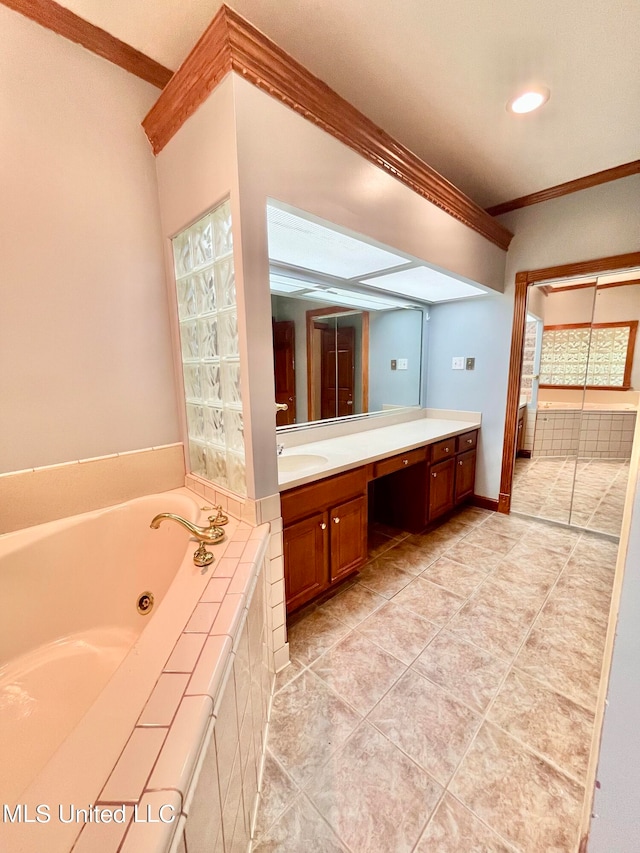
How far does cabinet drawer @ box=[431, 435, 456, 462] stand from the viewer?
239 cm

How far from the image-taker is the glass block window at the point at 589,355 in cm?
242

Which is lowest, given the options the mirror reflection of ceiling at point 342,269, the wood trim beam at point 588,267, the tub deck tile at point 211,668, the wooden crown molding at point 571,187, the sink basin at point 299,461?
the tub deck tile at point 211,668

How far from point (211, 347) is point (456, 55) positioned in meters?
1.57

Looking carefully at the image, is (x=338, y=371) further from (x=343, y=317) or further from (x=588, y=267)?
(x=588, y=267)

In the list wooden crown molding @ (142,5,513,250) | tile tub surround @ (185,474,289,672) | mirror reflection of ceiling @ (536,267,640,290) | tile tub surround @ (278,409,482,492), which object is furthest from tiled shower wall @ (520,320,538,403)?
tile tub surround @ (185,474,289,672)

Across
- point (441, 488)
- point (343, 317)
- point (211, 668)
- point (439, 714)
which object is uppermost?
point (343, 317)

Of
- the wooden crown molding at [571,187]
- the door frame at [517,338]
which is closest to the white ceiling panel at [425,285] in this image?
the door frame at [517,338]

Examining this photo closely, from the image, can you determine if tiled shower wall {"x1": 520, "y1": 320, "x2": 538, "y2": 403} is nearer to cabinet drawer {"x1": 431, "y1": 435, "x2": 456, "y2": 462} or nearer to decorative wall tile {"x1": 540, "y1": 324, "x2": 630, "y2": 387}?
decorative wall tile {"x1": 540, "y1": 324, "x2": 630, "y2": 387}

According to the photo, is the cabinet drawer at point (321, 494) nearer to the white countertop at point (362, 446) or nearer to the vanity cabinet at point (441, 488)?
the white countertop at point (362, 446)

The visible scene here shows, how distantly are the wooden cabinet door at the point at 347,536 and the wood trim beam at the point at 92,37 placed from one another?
2.13m

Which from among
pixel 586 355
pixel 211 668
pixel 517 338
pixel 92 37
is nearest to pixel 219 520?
pixel 211 668

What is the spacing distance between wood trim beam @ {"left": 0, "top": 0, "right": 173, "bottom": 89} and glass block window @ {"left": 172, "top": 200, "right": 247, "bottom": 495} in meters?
0.67

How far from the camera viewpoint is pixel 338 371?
2428 millimetres

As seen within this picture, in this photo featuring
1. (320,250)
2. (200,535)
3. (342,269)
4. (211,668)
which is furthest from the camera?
(342,269)
